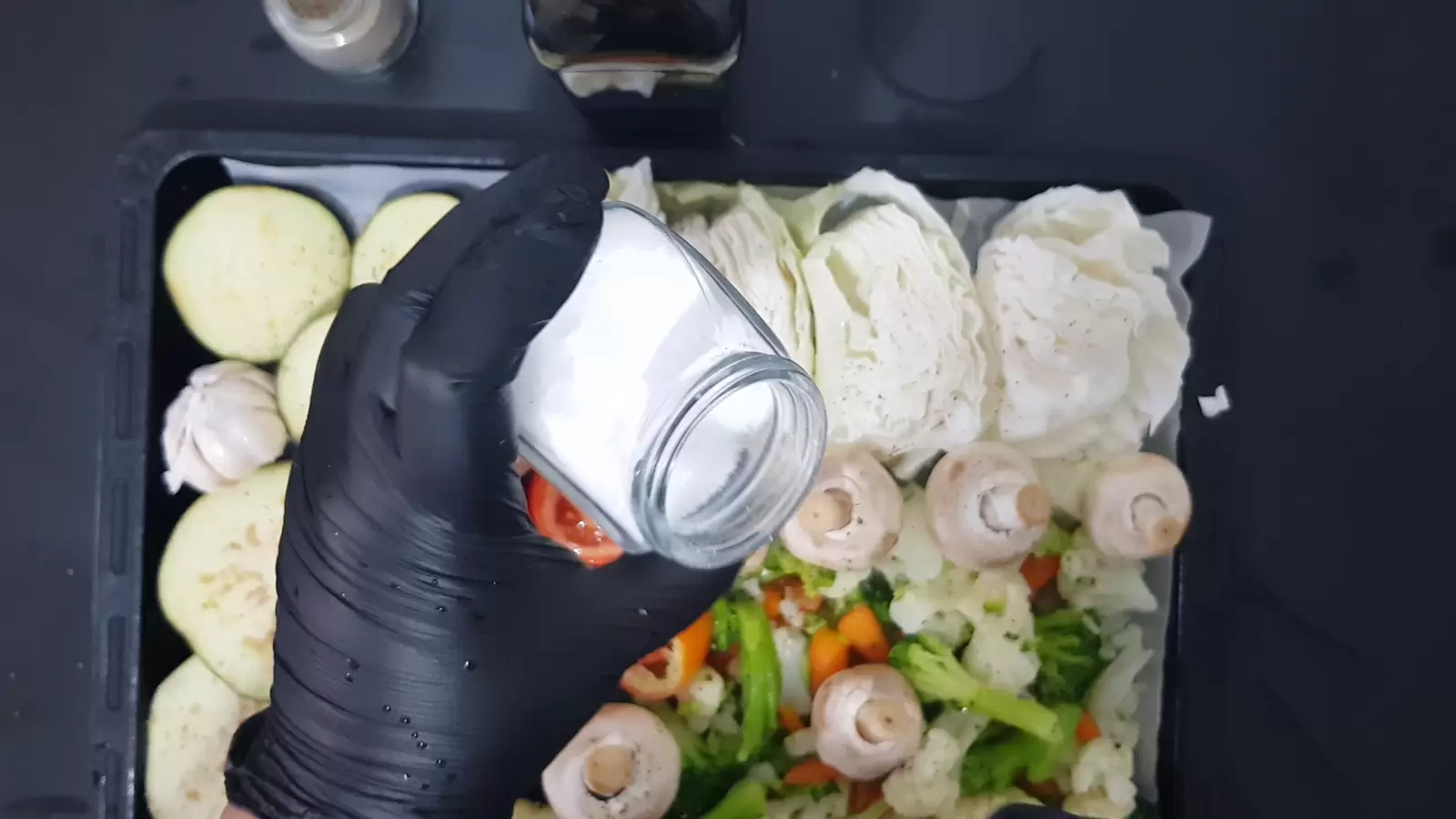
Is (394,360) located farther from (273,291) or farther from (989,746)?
(989,746)

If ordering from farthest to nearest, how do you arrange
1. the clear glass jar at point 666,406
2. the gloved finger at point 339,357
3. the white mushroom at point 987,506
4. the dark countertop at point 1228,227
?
the dark countertop at point 1228,227 < the white mushroom at point 987,506 < the gloved finger at point 339,357 < the clear glass jar at point 666,406

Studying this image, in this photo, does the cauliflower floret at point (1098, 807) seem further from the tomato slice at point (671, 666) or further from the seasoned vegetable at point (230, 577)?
the seasoned vegetable at point (230, 577)

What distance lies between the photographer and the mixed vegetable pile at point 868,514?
64cm

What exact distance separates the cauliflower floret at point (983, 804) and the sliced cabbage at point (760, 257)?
33cm

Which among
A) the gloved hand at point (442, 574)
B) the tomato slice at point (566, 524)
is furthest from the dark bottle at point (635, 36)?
the tomato slice at point (566, 524)

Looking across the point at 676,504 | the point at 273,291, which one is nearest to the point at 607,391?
the point at 676,504

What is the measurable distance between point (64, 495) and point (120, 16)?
375 millimetres

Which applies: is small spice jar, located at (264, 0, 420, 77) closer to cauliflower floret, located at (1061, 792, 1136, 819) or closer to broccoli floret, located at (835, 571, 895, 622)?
broccoli floret, located at (835, 571, 895, 622)

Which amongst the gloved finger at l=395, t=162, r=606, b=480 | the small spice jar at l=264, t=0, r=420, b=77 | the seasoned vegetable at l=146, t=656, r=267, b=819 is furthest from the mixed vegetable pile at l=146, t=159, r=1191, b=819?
the gloved finger at l=395, t=162, r=606, b=480

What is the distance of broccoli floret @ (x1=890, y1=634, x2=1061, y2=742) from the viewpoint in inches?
26.4

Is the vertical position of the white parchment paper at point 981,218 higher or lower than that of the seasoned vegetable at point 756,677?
higher

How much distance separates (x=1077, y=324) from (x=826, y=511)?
0.21 metres

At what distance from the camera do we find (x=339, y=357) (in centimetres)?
55

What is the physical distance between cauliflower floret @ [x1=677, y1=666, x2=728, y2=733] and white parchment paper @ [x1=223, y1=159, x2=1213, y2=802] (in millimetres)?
309
